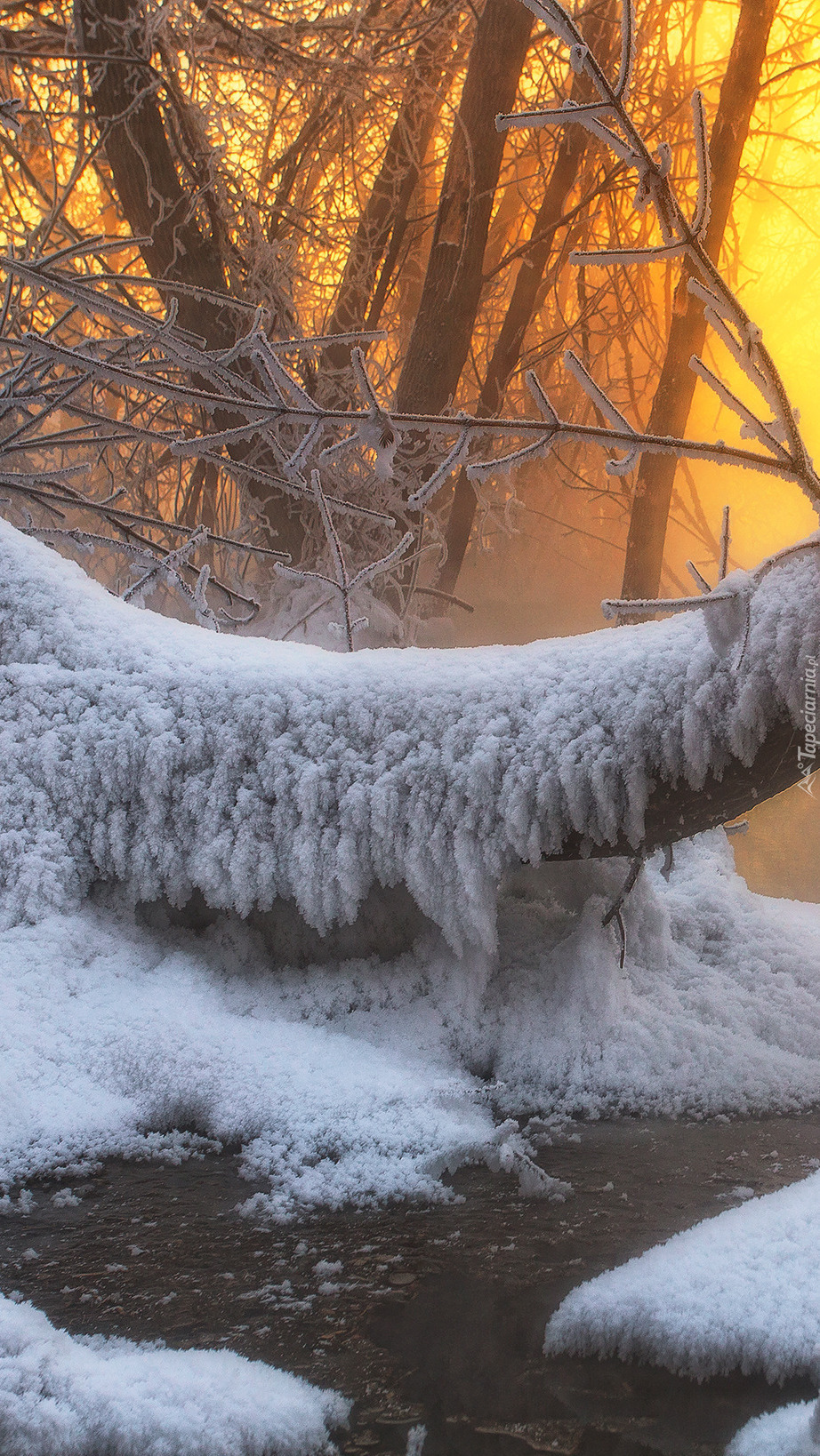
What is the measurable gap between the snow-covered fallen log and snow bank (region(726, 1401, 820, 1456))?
23.3 inches

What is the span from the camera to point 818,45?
3.47m

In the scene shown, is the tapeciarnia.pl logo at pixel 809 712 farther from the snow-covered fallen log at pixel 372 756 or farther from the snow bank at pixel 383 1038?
the snow bank at pixel 383 1038

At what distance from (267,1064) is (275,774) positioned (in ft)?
1.15

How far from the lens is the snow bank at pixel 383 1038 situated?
38.6 inches

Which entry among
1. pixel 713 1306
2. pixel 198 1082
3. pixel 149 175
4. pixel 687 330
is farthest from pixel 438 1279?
pixel 149 175

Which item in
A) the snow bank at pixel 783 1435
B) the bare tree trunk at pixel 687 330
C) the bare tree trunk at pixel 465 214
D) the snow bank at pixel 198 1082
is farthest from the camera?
the bare tree trunk at pixel 465 214

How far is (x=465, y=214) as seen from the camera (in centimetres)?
312

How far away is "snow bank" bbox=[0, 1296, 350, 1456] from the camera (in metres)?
0.60

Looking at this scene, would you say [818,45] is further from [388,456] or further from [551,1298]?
[551,1298]

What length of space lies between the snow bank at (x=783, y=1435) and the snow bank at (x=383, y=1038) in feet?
1.12

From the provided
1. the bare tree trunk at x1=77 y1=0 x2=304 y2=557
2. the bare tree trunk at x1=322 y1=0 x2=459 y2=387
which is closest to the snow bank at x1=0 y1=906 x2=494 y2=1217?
the bare tree trunk at x1=77 y1=0 x2=304 y2=557

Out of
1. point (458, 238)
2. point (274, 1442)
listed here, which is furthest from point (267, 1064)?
point (458, 238)

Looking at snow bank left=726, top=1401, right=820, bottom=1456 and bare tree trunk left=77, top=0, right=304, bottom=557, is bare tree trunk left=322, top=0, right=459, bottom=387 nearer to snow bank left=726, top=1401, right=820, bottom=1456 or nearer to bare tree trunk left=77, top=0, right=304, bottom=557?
bare tree trunk left=77, top=0, right=304, bottom=557

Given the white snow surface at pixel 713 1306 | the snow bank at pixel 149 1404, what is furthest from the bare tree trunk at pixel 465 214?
the snow bank at pixel 149 1404
